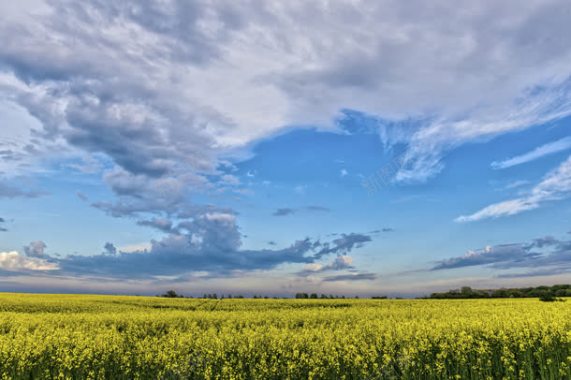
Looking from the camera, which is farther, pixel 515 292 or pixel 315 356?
pixel 515 292

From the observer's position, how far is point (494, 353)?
14625 mm

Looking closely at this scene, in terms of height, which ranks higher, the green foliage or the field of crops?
the green foliage

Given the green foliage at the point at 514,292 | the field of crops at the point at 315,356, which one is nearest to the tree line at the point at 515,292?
the green foliage at the point at 514,292

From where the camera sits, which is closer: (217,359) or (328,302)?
(217,359)

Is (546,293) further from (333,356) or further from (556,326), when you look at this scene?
(333,356)

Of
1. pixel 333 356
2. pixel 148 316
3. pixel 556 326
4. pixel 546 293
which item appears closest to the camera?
pixel 333 356

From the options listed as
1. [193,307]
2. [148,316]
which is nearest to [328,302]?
[193,307]

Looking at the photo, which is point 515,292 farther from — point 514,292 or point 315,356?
point 315,356

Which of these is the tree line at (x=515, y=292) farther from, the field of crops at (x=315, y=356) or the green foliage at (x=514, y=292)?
the field of crops at (x=315, y=356)

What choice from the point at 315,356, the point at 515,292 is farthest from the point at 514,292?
the point at 315,356

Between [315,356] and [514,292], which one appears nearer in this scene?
[315,356]

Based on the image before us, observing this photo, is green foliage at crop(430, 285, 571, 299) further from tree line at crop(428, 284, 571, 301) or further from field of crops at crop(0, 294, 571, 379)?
field of crops at crop(0, 294, 571, 379)

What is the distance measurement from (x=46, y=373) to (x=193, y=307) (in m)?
35.3

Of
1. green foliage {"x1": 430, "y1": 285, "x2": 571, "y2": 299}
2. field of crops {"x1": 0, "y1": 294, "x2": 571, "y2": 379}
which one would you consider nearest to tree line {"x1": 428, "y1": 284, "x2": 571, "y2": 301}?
green foliage {"x1": 430, "y1": 285, "x2": 571, "y2": 299}
